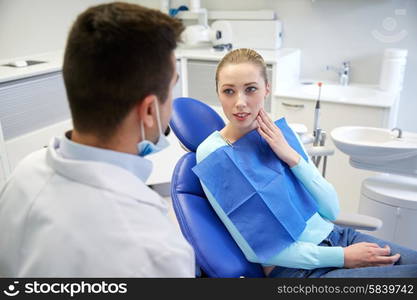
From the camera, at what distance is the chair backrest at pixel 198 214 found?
113 cm

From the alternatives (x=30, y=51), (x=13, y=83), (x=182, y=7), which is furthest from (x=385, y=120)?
(x=30, y=51)

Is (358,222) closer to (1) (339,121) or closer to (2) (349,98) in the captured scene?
(1) (339,121)

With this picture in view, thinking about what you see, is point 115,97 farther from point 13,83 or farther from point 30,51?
point 30,51

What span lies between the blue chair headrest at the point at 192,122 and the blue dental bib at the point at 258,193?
0.17 metres

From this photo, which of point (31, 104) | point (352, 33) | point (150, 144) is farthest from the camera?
point (352, 33)

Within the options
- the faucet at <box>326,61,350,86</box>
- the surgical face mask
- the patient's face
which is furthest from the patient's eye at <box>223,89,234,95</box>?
the faucet at <box>326,61,350,86</box>

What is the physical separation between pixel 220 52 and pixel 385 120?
1313mm

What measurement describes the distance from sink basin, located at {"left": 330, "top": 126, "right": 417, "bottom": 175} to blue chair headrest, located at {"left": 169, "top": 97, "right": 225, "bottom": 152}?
0.61m

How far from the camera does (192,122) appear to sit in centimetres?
146

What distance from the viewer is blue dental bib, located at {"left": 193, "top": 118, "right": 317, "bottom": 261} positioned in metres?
1.21

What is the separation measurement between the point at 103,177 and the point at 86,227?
98 mm

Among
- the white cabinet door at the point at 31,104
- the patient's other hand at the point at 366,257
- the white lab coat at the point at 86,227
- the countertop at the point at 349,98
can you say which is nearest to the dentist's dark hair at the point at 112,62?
the white lab coat at the point at 86,227

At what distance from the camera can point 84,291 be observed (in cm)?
75

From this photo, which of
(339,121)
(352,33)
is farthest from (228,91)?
(352,33)
